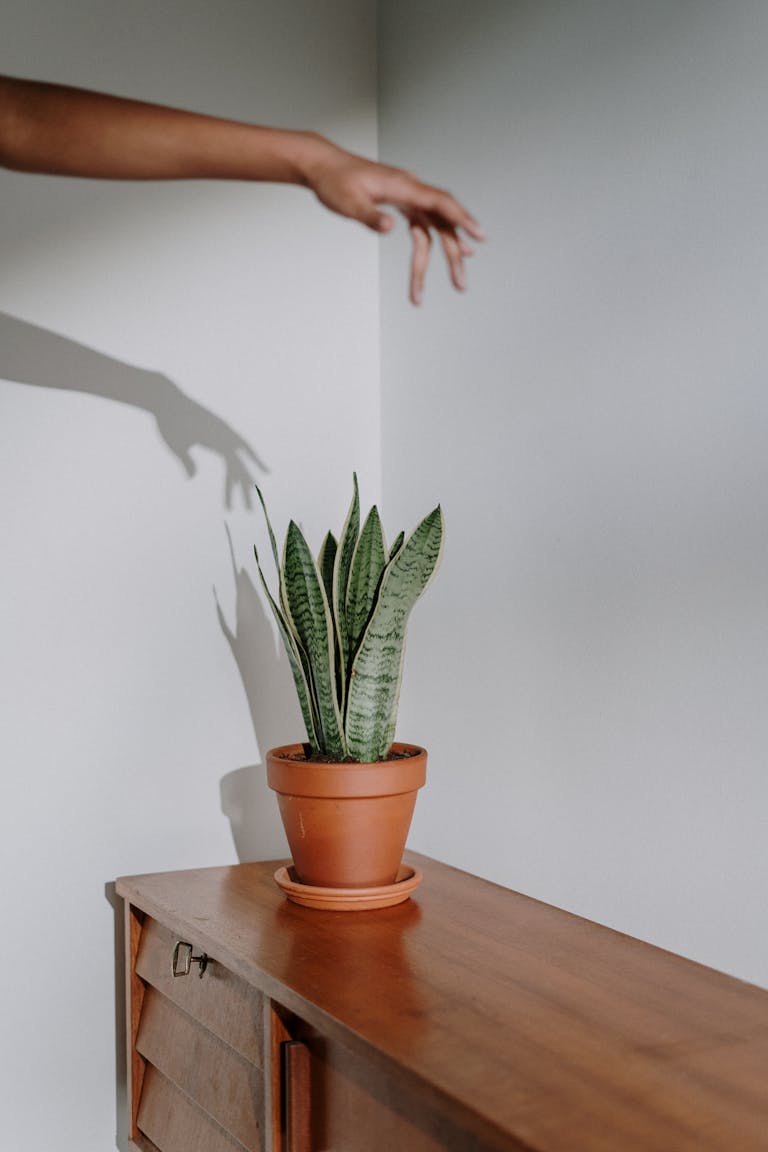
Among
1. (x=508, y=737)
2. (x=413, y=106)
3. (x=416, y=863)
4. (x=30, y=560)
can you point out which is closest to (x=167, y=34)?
(x=413, y=106)

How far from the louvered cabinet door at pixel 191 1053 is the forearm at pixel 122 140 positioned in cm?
93

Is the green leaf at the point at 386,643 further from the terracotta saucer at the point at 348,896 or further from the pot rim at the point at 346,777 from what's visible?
the terracotta saucer at the point at 348,896

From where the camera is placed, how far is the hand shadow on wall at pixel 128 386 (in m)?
1.90

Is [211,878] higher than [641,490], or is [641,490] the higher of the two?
[641,490]

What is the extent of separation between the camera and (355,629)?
5.55 feet

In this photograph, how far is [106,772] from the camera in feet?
6.40

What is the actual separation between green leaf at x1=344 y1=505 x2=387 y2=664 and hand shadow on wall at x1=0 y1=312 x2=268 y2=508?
446 millimetres

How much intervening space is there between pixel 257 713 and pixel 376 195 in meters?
1.16

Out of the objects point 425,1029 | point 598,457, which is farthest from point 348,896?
point 598,457

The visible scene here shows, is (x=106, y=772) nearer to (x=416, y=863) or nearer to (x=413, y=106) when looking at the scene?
(x=416, y=863)

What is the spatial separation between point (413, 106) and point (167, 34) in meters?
0.44

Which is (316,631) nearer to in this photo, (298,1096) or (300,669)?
(300,669)

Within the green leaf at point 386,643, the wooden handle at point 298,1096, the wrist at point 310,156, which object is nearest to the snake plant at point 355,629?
the green leaf at point 386,643

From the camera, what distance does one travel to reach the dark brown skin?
3.61 feet
